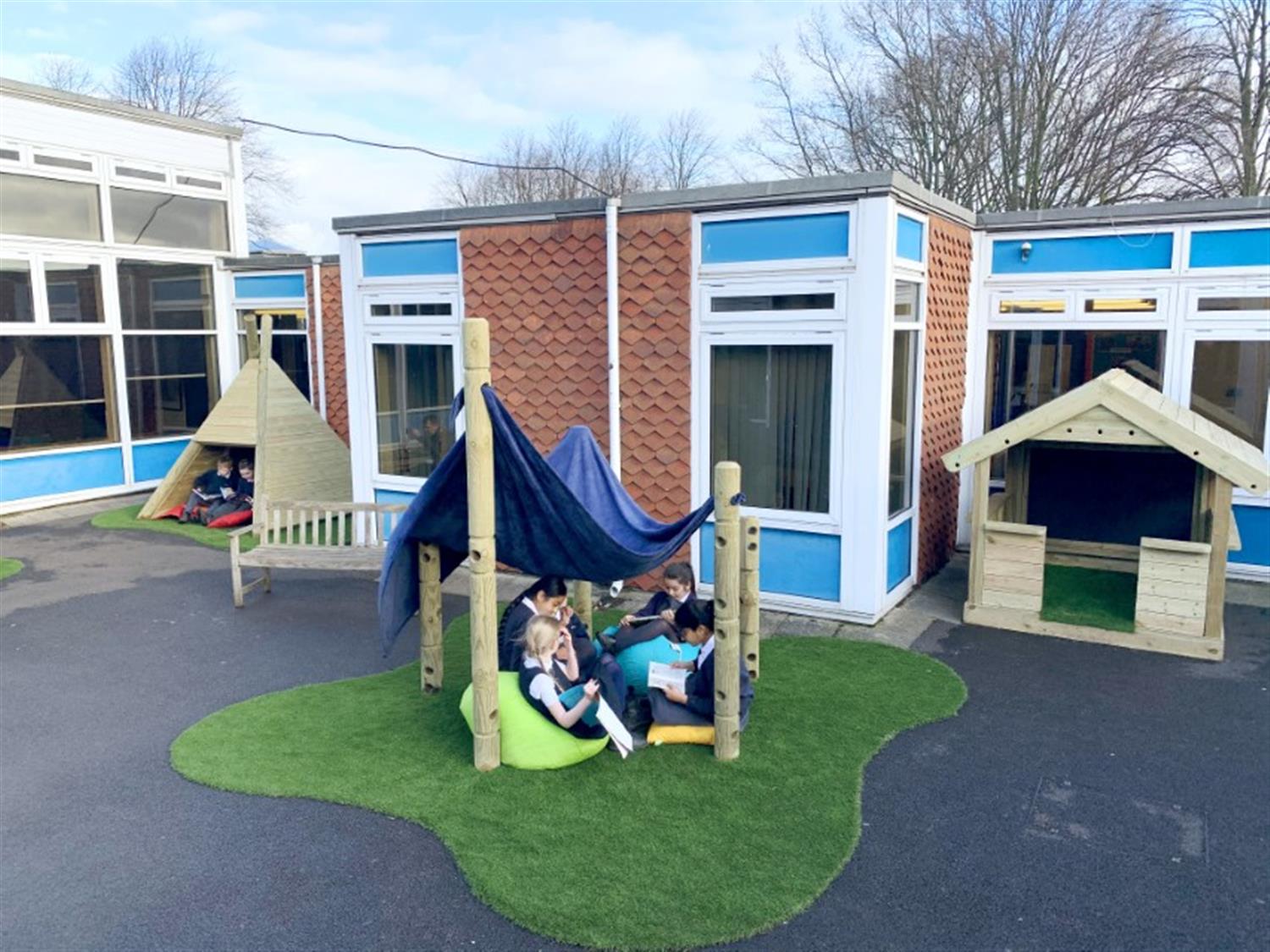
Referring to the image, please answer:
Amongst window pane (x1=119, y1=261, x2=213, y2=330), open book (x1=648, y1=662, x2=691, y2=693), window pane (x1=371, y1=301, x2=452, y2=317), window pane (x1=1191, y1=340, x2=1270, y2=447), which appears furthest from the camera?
window pane (x1=119, y1=261, x2=213, y2=330)

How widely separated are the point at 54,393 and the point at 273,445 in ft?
14.1

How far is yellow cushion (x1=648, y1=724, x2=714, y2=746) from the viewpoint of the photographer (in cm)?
554

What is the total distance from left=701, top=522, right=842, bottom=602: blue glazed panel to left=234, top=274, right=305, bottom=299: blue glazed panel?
8.77 metres

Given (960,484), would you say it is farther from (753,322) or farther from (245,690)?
(245,690)

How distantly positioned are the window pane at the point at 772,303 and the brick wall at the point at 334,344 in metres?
7.25

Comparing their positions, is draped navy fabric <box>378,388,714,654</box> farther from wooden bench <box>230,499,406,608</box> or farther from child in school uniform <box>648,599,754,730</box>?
wooden bench <box>230,499,406,608</box>

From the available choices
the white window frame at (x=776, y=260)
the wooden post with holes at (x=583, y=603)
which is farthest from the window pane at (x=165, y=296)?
the wooden post with holes at (x=583, y=603)

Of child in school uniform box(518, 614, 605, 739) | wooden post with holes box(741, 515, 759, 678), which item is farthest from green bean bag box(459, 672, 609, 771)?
wooden post with holes box(741, 515, 759, 678)

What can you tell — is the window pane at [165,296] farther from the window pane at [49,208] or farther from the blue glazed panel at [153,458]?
the blue glazed panel at [153,458]

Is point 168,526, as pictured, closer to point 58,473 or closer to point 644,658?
point 58,473

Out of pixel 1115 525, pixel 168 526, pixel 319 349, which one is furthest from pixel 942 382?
pixel 168 526

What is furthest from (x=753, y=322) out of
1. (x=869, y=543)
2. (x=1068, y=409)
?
(x=1068, y=409)

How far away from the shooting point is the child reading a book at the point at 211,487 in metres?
12.1

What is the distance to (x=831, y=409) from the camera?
764 cm
